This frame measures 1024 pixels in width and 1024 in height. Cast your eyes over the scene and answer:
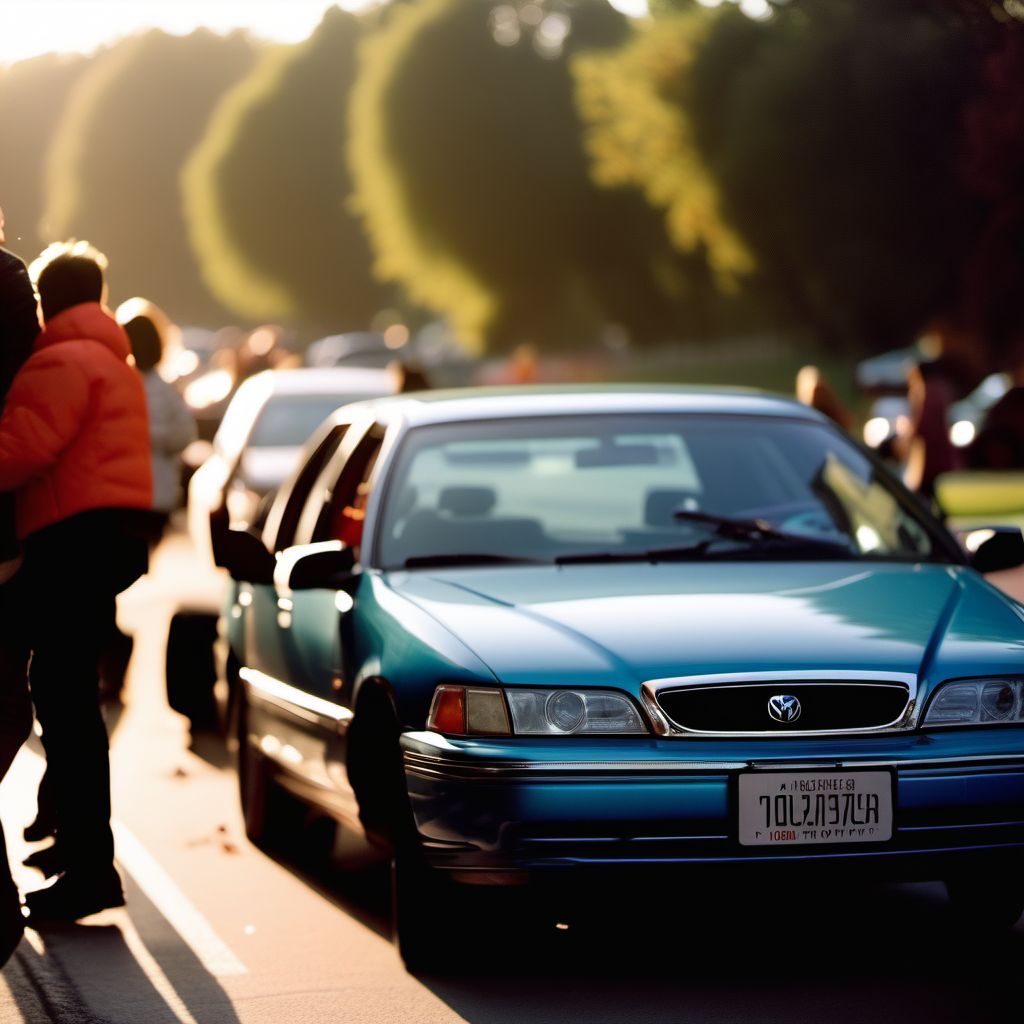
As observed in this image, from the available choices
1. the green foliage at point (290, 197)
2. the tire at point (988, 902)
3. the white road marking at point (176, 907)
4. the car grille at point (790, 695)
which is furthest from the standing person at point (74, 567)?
the green foliage at point (290, 197)

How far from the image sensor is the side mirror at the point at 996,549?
761cm

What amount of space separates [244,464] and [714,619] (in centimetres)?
1042

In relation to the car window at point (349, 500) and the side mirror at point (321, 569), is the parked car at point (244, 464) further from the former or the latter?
the side mirror at point (321, 569)

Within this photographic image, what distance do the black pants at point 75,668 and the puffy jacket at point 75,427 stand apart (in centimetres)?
9

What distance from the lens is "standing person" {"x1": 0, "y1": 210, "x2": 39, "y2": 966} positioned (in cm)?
636

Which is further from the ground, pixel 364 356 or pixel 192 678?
pixel 192 678

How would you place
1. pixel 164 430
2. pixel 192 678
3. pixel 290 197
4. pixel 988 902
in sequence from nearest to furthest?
pixel 988 902 → pixel 192 678 → pixel 164 430 → pixel 290 197

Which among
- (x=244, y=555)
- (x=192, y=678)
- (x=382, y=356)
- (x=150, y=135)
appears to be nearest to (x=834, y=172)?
(x=382, y=356)

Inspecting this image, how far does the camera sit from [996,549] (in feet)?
25.0

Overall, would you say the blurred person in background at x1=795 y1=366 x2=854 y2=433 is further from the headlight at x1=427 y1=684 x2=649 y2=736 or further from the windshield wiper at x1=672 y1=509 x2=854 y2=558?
the headlight at x1=427 y1=684 x2=649 y2=736

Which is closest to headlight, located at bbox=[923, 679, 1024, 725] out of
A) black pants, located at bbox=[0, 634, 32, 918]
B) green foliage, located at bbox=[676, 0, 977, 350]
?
black pants, located at bbox=[0, 634, 32, 918]

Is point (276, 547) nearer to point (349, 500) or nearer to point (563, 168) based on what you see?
point (349, 500)

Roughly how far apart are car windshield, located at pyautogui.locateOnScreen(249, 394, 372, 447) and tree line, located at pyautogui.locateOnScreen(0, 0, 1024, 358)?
2.31m

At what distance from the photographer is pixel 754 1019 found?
19.4 ft
